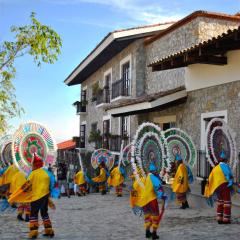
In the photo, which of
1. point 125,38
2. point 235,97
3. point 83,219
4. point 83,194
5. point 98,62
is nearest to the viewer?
point 83,219

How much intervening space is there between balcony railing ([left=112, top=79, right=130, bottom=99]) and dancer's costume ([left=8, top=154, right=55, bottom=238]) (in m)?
12.6

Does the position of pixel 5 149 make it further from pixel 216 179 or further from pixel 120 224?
pixel 216 179

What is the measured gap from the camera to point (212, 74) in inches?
526

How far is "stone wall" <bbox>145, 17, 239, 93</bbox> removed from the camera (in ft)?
49.6

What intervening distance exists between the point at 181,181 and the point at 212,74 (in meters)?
3.98

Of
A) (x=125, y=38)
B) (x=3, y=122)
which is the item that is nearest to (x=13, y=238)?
(x=3, y=122)

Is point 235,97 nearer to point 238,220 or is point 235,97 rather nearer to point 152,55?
point 238,220

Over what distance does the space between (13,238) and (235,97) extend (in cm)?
747

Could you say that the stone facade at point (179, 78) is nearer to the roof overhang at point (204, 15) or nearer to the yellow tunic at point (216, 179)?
the roof overhang at point (204, 15)

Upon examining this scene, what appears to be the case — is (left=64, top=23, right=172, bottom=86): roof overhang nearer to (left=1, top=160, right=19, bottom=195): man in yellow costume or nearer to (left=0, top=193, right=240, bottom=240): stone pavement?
(left=0, top=193, right=240, bottom=240): stone pavement

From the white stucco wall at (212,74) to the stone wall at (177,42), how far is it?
2.74 ft

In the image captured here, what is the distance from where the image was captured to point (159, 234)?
7.86 meters

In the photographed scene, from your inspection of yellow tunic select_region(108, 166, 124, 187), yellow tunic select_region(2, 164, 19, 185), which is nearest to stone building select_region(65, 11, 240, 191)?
yellow tunic select_region(108, 166, 124, 187)

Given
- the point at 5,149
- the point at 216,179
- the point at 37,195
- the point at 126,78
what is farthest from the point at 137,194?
the point at 126,78
